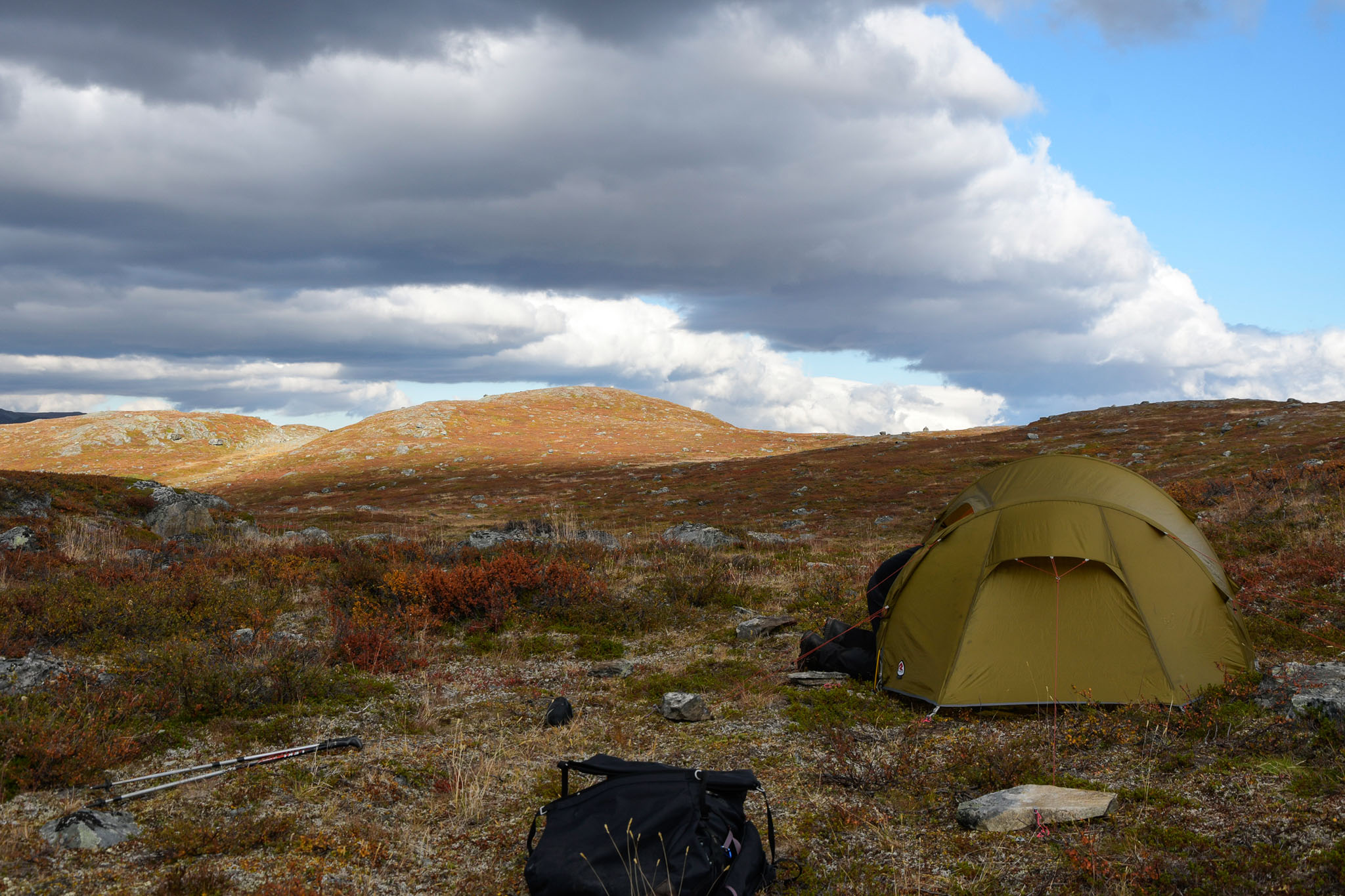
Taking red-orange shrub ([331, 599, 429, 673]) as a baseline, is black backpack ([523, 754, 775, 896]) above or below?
above

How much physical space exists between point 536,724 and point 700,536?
48.5ft

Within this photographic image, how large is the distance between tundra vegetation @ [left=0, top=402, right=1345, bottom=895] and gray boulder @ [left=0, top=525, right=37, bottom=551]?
68 centimetres

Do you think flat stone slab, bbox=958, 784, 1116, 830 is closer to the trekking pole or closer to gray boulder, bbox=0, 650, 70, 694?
the trekking pole

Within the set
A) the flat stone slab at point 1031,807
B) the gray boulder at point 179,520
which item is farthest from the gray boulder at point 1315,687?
the gray boulder at point 179,520

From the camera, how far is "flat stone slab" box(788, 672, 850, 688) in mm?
9750

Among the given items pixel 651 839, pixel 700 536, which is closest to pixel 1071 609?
pixel 651 839

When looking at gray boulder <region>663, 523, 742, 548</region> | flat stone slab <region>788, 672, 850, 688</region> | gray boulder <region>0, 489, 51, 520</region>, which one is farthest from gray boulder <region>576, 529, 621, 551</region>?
gray boulder <region>0, 489, 51, 520</region>

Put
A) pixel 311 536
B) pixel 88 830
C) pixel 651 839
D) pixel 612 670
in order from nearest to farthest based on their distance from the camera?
pixel 651 839 → pixel 88 830 → pixel 612 670 → pixel 311 536

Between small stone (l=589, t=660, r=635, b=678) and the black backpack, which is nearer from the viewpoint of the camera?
the black backpack

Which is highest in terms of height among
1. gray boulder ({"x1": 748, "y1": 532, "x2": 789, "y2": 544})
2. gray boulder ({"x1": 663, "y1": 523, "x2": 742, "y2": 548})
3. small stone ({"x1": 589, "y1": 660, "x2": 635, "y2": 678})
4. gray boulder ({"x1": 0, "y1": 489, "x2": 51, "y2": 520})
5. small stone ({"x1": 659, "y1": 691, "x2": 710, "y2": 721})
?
gray boulder ({"x1": 0, "y1": 489, "x2": 51, "y2": 520})

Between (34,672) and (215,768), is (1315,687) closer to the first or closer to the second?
(215,768)

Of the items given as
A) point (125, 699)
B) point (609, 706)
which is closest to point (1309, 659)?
point (609, 706)

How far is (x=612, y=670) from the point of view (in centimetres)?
1064

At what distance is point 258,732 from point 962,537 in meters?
8.74
